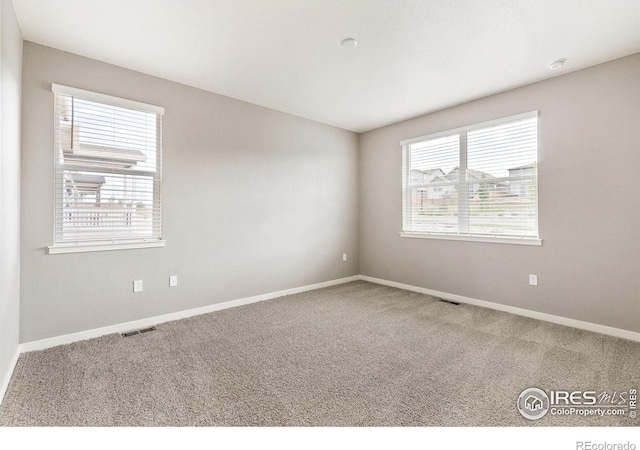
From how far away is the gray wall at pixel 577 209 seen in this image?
8.89 feet

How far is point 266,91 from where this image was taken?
3.49m

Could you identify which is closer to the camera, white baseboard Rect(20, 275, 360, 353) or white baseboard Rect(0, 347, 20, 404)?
white baseboard Rect(0, 347, 20, 404)

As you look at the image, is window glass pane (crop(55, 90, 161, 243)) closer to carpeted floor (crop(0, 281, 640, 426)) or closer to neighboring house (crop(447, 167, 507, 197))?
carpeted floor (crop(0, 281, 640, 426))

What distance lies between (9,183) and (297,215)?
292 cm

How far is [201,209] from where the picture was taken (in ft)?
11.2

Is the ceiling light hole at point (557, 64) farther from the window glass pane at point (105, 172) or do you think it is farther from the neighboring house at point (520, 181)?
the window glass pane at point (105, 172)

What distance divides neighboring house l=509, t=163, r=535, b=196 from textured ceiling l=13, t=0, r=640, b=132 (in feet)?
2.97

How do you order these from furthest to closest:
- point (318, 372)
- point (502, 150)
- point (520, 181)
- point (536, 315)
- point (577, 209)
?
point (502, 150), point (520, 181), point (536, 315), point (577, 209), point (318, 372)

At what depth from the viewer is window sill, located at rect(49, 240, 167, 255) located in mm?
2591


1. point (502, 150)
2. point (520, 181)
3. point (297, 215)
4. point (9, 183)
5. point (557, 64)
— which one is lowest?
point (297, 215)

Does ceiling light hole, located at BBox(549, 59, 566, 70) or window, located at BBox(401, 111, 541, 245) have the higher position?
ceiling light hole, located at BBox(549, 59, 566, 70)

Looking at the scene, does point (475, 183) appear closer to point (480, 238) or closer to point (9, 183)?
point (480, 238)

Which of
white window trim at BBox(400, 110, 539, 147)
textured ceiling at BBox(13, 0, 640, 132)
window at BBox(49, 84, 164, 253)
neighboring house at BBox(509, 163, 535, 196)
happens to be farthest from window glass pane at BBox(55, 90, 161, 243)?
neighboring house at BBox(509, 163, 535, 196)

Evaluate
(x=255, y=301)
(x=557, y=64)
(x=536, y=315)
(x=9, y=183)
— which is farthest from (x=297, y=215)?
(x=557, y=64)
